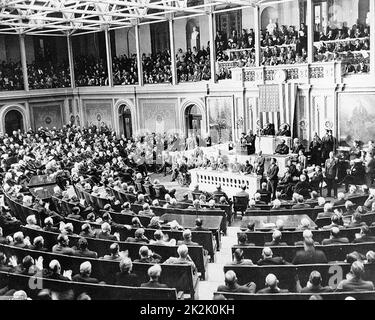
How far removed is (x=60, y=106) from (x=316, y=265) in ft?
103

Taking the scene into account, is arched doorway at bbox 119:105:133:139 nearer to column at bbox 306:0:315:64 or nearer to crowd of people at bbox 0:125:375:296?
crowd of people at bbox 0:125:375:296

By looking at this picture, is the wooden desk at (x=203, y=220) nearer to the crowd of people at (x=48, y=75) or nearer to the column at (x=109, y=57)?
the column at (x=109, y=57)

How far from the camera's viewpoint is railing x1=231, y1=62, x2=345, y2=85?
2148 cm

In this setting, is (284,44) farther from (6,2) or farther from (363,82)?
(6,2)

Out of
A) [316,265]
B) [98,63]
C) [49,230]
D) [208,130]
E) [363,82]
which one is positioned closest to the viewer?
[316,265]

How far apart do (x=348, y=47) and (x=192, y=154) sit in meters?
9.27

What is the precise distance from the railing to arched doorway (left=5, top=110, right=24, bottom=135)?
1834 centimetres

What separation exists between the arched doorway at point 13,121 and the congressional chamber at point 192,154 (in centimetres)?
15

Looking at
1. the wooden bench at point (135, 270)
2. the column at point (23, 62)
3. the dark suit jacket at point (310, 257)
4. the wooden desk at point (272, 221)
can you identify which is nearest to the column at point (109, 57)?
the column at point (23, 62)

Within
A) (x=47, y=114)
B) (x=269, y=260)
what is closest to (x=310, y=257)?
(x=269, y=260)

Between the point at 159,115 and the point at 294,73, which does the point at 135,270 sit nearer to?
the point at 294,73

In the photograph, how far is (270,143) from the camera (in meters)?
→ 21.9
